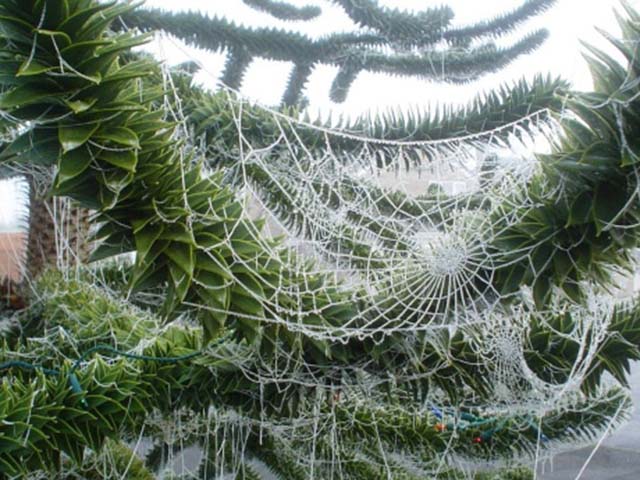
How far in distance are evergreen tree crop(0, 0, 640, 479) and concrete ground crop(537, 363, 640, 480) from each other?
47.7 inches

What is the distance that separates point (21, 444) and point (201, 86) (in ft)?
2.51

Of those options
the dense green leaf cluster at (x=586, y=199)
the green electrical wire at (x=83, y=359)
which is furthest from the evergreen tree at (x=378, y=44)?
the dense green leaf cluster at (x=586, y=199)

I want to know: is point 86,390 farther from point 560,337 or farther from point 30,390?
point 560,337

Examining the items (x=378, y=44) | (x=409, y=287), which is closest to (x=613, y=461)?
(x=378, y=44)

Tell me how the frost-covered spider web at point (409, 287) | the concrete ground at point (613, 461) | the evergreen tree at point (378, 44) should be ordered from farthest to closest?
→ the concrete ground at point (613, 461) → the evergreen tree at point (378, 44) → the frost-covered spider web at point (409, 287)

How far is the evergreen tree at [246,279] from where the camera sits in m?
0.67

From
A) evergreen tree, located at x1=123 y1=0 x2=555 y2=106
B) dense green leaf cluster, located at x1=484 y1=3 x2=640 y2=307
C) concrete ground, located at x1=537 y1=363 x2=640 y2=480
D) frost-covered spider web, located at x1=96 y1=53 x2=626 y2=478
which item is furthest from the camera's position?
concrete ground, located at x1=537 y1=363 x2=640 y2=480

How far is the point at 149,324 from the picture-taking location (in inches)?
57.0

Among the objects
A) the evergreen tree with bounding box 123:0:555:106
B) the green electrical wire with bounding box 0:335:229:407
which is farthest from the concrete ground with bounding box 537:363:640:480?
the green electrical wire with bounding box 0:335:229:407

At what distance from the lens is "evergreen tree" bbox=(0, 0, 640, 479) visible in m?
0.67

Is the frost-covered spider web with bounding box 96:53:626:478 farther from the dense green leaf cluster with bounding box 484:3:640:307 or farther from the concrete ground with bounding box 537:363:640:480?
the concrete ground with bounding box 537:363:640:480

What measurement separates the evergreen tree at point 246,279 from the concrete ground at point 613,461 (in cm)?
121

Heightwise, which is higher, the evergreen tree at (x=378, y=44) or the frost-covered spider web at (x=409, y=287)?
the evergreen tree at (x=378, y=44)

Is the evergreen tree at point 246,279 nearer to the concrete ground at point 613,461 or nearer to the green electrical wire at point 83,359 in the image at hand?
the green electrical wire at point 83,359
